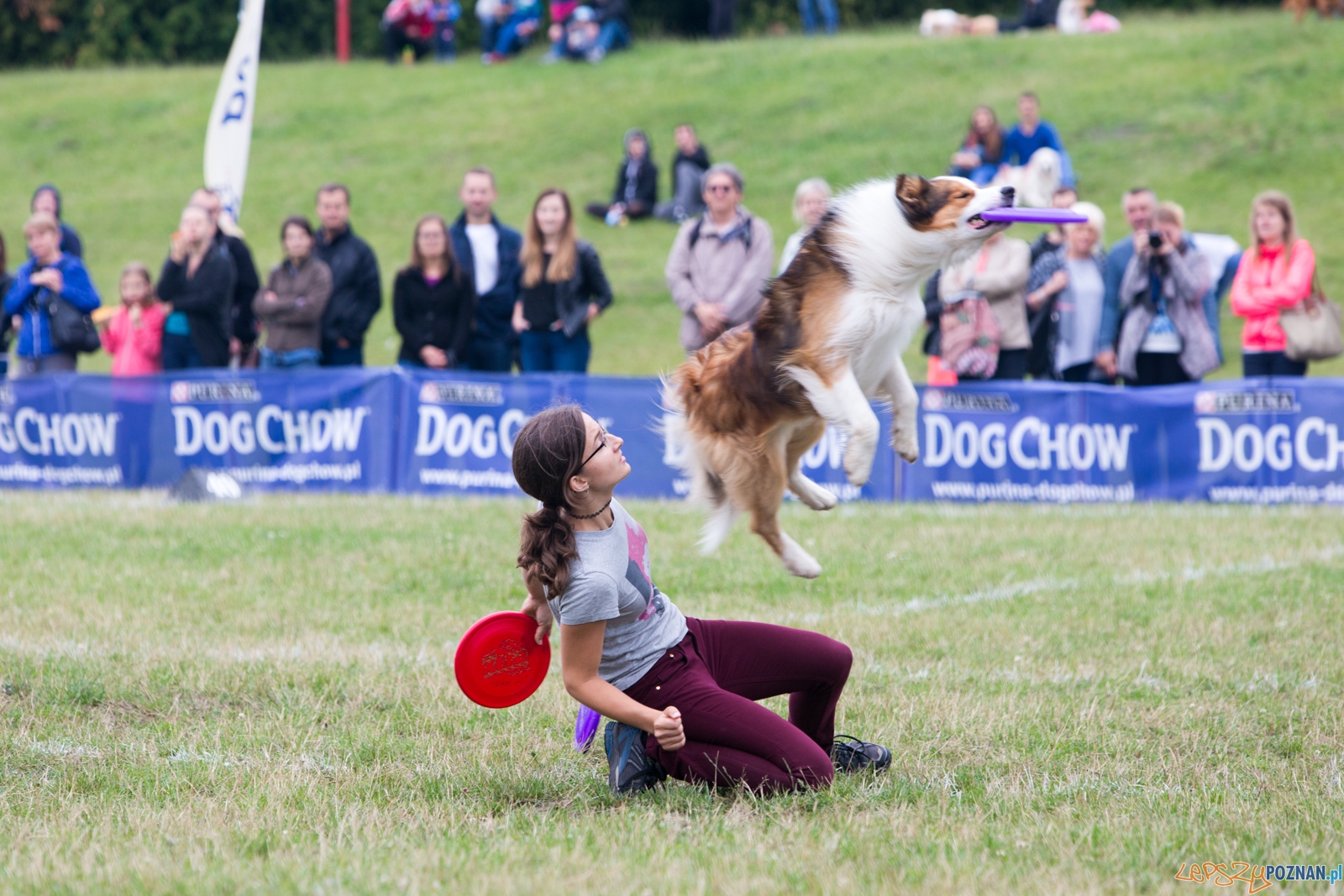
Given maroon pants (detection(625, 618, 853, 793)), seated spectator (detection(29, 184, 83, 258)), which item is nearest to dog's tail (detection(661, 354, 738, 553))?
maroon pants (detection(625, 618, 853, 793))

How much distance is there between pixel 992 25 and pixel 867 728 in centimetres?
2463

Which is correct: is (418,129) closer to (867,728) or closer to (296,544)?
(296,544)

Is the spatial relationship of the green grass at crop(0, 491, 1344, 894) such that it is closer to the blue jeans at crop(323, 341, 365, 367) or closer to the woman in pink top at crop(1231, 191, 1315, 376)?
the woman in pink top at crop(1231, 191, 1315, 376)

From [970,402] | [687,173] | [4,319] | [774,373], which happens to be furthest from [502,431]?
[687,173]

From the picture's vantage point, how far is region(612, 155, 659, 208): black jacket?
20609 millimetres

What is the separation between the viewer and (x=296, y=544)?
25.7 feet

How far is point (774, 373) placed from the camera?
173 inches

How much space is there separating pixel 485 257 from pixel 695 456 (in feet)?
21.1

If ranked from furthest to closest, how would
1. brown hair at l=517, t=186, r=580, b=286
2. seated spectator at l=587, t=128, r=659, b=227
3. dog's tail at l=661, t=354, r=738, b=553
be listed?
seated spectator at l=587, t=128, r=659, b=227 < brown hair at l=517, t=186, r=580, b=286 < dog's tail at l=661, t=354, r=738, b=553

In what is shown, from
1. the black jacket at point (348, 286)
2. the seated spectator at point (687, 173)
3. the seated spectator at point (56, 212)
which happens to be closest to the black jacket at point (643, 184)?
the seated spectator at point (687, 173)

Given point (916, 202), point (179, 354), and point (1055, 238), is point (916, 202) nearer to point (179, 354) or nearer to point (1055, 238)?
point (1055, 238)

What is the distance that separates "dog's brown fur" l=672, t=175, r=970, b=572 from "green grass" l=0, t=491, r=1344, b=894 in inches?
38.1

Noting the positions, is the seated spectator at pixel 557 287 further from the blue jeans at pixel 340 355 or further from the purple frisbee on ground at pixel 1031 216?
the purple frisbee on ground at pixel 1031 216

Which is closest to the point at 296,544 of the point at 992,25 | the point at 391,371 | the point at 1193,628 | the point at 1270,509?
the point at 391,371
